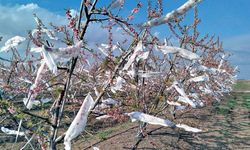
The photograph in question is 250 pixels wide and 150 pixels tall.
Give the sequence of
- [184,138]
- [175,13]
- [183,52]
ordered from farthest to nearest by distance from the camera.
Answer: [184,138]
[183,52]
[175,13]

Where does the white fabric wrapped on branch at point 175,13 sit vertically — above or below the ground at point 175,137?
above

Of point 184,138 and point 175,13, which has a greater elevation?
point 175,13

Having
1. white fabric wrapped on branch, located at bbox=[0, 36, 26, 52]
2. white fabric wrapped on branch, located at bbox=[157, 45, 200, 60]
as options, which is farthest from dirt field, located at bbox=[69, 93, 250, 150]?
white fabric wrapped on branch, located at bbox=[157, 45, 200, 60]

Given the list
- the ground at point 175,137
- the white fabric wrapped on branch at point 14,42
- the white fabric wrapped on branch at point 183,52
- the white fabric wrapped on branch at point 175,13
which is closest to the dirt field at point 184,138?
the ground at point 175,137

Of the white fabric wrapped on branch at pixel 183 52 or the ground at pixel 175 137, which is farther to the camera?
the ground at pixel 175 137

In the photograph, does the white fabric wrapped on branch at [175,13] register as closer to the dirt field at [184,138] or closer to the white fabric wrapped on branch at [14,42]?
the white fabric wrapped on branch at [14,42]

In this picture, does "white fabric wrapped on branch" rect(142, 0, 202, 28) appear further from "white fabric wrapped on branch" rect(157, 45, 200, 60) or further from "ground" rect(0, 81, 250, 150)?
"ground" rect(0, 81, 250, 150)

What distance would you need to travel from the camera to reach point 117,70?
2248 mm

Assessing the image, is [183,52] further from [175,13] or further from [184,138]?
[184,138]

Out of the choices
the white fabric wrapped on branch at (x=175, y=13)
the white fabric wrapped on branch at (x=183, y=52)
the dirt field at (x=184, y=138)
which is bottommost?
the dirt field at (x=184, y=138)

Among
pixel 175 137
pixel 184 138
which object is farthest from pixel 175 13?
pixel 184 138

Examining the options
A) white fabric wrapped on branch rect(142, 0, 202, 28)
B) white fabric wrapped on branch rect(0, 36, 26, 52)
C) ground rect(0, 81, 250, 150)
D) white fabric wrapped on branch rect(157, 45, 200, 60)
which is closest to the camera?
white fabric wrapped on branch rect(142, 0, 202, 28)

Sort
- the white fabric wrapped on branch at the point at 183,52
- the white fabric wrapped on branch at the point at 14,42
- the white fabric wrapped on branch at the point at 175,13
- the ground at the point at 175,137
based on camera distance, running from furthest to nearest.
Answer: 1. the ground at the point at 175,137
2. the white fabric wrapped on branch at the point at 14,42
3. the white fabric wrapped on branch at the point at 183,52
4. the white fabric wrapped on branch at the point at 175,13

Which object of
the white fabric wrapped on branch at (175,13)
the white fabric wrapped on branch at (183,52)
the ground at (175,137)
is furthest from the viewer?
the ground at (175,137)
